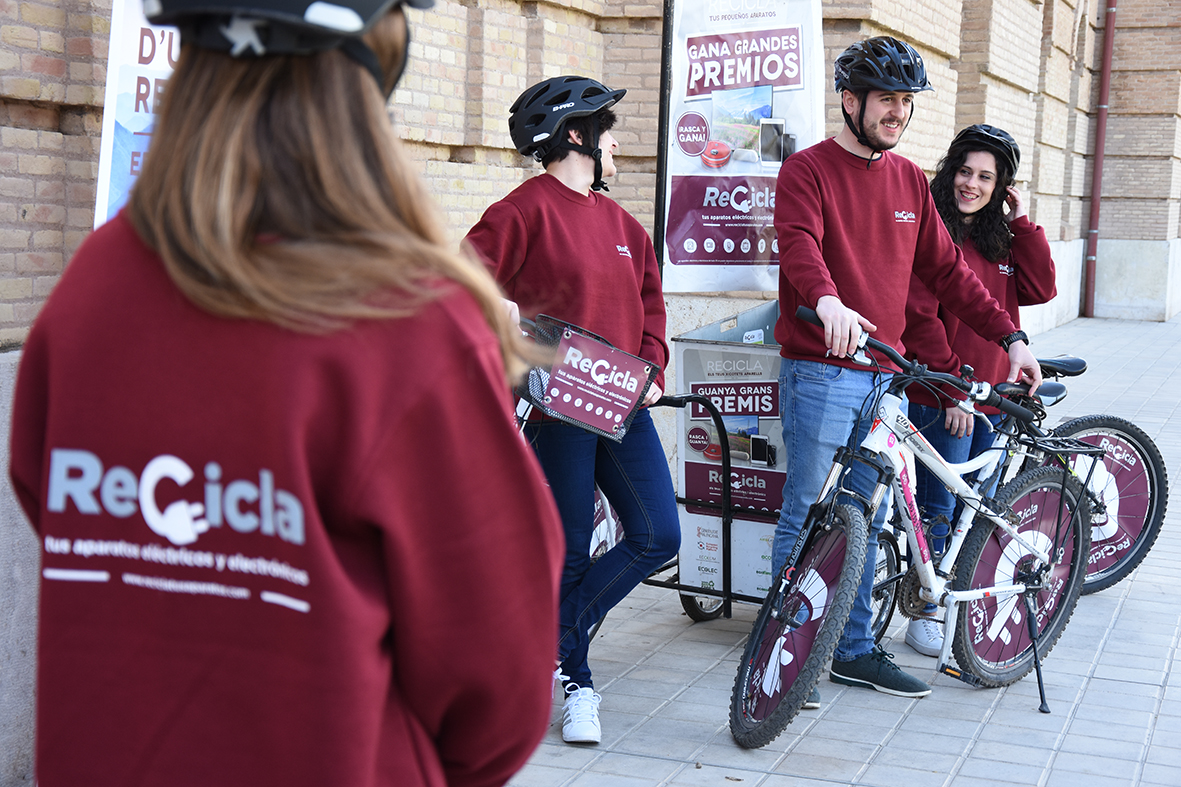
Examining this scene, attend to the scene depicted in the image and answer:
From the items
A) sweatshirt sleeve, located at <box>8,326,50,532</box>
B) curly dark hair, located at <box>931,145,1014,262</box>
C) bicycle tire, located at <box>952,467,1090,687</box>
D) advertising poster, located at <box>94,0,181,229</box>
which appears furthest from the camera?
curly dark hair, located at <box>931,145,1014,262</box>

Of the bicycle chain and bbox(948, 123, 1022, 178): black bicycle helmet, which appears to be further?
bbox(948, 123, 1022, 178): black bicycle helmet

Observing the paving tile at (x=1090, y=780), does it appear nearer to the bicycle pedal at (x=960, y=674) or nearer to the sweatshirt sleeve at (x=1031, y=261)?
the bicycle pedal at (x=960, y=674)

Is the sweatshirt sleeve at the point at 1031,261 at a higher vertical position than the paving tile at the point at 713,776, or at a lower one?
higher

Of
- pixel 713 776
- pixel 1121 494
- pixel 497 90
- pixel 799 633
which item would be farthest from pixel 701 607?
pixel 497 90

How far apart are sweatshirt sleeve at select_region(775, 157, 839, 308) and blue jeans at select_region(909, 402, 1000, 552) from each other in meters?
1.06

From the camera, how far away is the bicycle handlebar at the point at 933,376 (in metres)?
3.85

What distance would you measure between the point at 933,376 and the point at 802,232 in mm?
646

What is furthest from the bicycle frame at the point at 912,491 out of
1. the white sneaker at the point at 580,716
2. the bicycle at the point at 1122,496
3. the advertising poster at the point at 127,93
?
the advertising poster at the point at 127,93

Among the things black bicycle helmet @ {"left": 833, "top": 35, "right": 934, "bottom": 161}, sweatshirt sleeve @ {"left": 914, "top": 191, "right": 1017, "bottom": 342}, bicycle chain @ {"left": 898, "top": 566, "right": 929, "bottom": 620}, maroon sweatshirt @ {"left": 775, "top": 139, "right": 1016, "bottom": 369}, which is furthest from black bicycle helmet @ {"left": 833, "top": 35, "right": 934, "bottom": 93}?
bicycle chain @ {"left": 898, "top": 566, "right": 929, "bottom": 620}

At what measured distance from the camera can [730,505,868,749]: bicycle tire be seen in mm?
3697

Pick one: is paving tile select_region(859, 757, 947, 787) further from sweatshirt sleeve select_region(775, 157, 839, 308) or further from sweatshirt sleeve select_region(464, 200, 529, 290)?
sweatshirt sleeve select_region(464, 200, 529, 290)

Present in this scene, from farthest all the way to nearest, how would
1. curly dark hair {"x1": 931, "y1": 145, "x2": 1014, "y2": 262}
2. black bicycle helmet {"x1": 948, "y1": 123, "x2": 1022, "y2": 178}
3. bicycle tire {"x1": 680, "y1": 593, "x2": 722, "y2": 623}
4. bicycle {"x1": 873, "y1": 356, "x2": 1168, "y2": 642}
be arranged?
bicycle {"x1": 873, "y1": 356, "x2": 1168, "y2": 642} < bicycle tire {"x1": 680, "y1": 593, "x2": 722, "y2": 623} < curly dark hair {"x1": 931, "y1": 145, "x2": 1014, "y2": 262} < black bicycle helmet {"x1": 948, "y1": 123, "x2": 1022, "y2": 178}

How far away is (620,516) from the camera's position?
4066 mm

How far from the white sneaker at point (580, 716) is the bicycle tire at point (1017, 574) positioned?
1318 mm
